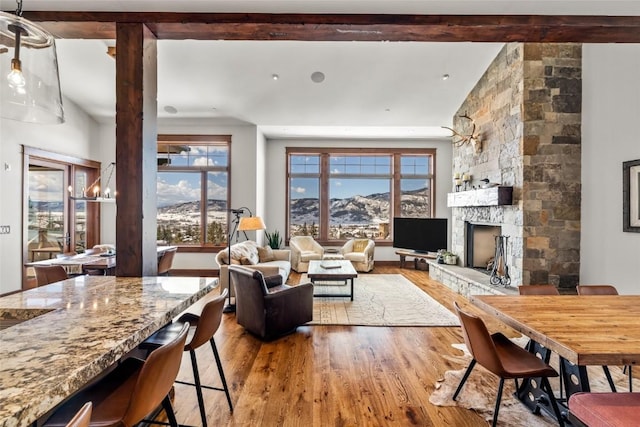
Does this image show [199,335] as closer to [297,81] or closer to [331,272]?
[331,272]

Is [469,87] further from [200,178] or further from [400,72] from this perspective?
[200,178]

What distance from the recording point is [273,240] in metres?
7.66

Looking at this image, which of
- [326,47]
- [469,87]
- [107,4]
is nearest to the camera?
[107,4]

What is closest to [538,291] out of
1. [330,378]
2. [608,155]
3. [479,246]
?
[330,378]

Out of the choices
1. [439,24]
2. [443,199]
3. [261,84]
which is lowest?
[443,199]

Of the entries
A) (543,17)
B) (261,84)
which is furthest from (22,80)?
(261,84)

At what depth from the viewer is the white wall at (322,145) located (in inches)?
325

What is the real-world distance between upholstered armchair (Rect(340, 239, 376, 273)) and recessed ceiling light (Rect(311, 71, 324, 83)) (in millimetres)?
3806

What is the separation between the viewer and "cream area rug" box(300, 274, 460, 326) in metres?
4.15

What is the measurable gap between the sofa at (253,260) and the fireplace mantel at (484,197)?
3320 mm

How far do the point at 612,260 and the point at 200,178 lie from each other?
7287mm

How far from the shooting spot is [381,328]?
3.93 metres

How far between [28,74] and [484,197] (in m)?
5.39

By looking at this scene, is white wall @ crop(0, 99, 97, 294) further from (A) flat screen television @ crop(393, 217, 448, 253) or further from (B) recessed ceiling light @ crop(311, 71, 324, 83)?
(A) flat screen television @ crop(393, 217, 448, 253)
